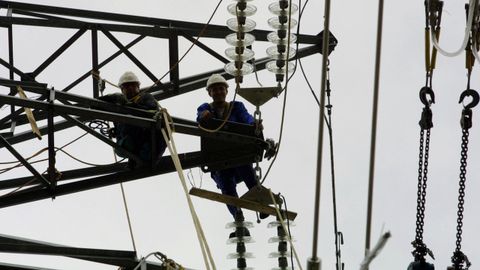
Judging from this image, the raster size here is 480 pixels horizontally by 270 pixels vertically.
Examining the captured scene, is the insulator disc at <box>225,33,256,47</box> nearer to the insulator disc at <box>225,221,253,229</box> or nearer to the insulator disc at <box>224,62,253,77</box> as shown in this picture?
the insulator disc at <box>224,62,253,77</box>

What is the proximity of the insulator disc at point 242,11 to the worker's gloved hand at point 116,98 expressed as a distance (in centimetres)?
152

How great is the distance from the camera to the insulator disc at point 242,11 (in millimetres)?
12645

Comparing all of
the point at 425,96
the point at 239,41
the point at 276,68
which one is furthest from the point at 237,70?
the point at 425,96

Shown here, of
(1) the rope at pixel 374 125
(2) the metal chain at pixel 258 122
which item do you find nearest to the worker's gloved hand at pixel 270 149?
(2) the metal chain at pixel 258 122

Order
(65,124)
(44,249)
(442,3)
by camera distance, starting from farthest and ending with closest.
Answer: (65,124)
(44,249)
(442,3)

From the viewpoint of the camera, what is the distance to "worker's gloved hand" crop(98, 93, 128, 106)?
12857 mm

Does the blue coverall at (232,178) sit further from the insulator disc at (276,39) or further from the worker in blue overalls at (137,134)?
the insulator disc at (276,39)

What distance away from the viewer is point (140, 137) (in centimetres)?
1295

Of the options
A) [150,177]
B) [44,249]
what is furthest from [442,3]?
[44,249]

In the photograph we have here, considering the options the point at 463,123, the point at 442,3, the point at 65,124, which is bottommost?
the point at 463,123

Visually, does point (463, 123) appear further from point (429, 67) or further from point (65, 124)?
point (65, 124)

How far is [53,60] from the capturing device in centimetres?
1395

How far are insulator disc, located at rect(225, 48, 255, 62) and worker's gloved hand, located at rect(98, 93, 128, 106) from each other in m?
1.25

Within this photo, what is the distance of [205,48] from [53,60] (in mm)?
1834
